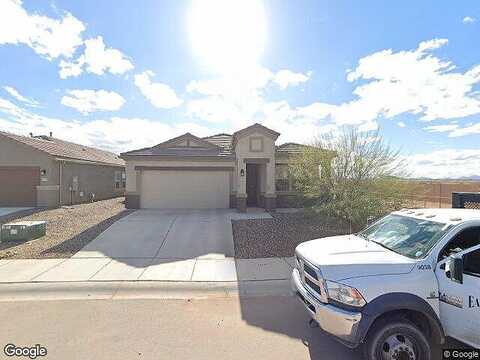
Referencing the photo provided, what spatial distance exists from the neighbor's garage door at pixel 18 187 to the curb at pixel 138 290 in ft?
43.4

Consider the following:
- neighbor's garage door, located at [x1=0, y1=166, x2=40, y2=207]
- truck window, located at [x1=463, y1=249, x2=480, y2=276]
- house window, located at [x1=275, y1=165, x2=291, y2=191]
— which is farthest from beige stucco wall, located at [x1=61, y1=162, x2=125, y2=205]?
truck window, located at [x1=463, y1=249, x2=480, y2=276]

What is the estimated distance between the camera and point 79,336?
13.1 feet

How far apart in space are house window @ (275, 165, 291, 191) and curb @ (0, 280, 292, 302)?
1075 centimetres

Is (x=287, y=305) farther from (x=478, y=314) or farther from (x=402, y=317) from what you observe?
(x=478, y=314)

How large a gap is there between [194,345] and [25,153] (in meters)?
17.8

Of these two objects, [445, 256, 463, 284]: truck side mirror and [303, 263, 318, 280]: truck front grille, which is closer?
[445, 256, 463, 284]: truck side mirror

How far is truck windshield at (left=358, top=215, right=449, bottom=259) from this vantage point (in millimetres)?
3535

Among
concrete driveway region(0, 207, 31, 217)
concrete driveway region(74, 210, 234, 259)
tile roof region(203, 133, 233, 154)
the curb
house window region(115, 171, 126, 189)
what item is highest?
tile roof region(203, 133, 233, 154)

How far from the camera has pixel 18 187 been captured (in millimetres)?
16984

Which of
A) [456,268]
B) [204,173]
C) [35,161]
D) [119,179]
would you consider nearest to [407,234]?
[456,268]

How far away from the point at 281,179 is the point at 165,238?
341 inches

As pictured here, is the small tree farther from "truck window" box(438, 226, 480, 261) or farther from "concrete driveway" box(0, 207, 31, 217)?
"concrete driveway" box(0, 207, 31, 217)

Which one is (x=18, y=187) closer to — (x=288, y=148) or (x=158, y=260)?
(x=158, y=260)

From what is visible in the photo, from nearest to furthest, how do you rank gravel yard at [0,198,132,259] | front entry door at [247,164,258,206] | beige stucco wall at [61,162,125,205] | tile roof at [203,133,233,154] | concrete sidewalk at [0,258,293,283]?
concrete sidewalk at [0,258,293,283], gravel yard at [0,198,132,259], front entry door at [247,164,258,206], beige stucco wall at [61,162,125,205], tile roof at [203,133,233,154]
